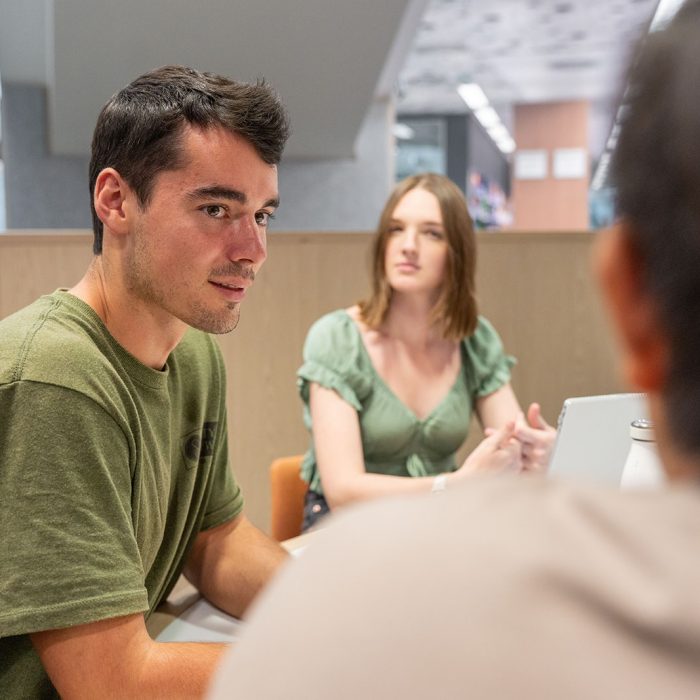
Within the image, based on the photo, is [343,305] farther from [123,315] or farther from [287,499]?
[123,315]

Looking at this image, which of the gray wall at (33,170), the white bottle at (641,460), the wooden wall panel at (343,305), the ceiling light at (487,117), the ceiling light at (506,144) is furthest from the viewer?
the ceiling light at (506,144)

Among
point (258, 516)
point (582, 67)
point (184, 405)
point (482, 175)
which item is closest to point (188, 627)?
point (184, 405)

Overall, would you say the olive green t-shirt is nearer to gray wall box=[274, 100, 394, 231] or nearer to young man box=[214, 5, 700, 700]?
young man box=[214, 5, 700, 700]

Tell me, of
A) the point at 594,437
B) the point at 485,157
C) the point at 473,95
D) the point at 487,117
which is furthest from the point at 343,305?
the point at 485,157

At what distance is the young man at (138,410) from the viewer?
3.58ft

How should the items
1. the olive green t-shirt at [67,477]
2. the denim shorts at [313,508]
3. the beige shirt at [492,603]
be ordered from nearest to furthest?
the beige shirt at [492,603]
the olive green t-shirt at [67,477]
the denim shorts at [313,508]

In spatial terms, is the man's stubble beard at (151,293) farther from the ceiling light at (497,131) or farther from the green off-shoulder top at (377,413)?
the ceiling light at (497,131)

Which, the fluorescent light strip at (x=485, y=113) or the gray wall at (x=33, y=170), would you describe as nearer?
the gray wall at (x=33, y=170)

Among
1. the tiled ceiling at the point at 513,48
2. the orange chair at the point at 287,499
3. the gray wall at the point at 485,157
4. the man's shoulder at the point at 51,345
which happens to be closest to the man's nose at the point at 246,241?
the man's shoulder at the point at 51,345

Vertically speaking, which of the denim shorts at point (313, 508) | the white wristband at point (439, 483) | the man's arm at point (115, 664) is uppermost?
the man's arm at point (115, 664)

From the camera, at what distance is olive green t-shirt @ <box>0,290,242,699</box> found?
107 cm

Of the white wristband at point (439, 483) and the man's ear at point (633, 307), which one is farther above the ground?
the man's ear at point (633, 307)

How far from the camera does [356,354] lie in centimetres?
254

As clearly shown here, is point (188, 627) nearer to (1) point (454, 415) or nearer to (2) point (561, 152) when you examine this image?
(1) point (454, 415)
